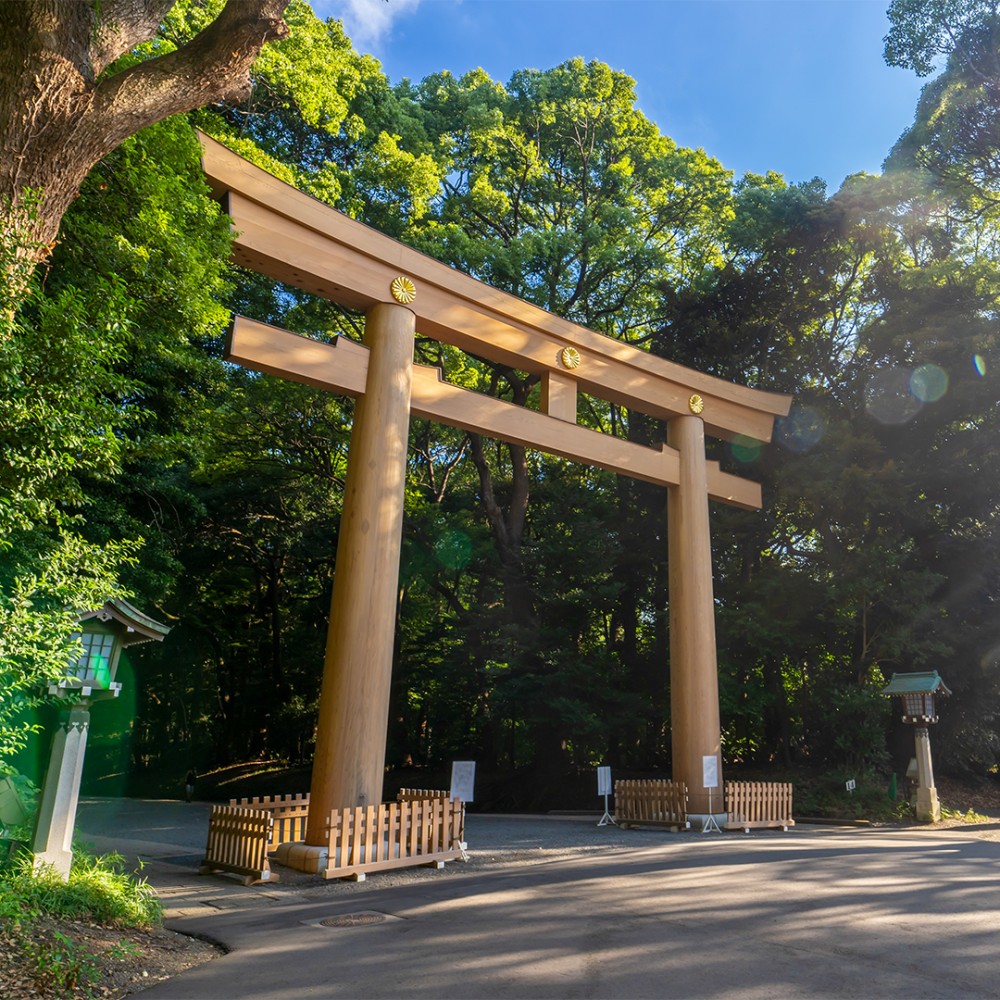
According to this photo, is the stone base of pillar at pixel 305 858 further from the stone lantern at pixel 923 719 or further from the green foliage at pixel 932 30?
the green foliage at pixel 932 30

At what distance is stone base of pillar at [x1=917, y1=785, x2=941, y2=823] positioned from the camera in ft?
43.0

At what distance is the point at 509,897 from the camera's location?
6.24 m

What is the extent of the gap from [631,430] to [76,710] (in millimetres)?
15992

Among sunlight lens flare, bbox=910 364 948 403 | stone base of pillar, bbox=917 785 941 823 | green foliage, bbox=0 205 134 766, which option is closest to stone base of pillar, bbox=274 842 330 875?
green foliage, bbox=0 205 134 766

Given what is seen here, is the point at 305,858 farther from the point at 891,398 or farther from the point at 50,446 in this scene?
the point at 891,398

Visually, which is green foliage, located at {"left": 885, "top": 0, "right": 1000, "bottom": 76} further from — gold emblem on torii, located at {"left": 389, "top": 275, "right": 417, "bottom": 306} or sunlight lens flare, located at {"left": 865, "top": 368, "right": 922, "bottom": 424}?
gold emblem on torii, located at {"left": 389, "top": 275, "right": 417, "bottom": 306}

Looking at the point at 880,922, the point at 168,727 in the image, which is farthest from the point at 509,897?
the point at 168,727

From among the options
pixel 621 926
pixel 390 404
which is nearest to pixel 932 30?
pixel 390 404

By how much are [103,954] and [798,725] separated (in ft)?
53.9

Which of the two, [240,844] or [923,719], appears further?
[923,719]

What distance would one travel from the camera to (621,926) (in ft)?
17.1

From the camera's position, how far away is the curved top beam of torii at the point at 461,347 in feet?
28.6

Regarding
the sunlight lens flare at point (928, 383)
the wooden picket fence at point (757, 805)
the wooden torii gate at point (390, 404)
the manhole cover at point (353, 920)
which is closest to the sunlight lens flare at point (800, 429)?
the sunlight lens flare at point (928, 383)

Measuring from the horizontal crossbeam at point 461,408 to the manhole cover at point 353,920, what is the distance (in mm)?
5579
